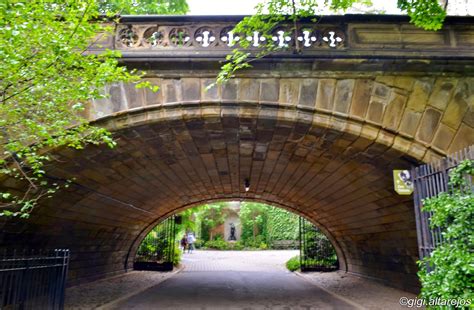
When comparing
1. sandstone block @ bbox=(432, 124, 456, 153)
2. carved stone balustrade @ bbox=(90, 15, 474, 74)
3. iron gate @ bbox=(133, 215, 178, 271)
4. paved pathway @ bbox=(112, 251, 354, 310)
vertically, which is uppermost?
carved stone balustrade @ bbox=(90, 15, 474, 74)

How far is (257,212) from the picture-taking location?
32.8 m

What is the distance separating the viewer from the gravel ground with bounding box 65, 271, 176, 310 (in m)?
8.25

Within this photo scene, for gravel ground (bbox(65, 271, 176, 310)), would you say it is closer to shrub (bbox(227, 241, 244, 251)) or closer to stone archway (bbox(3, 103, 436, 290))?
stone archway (bbox(3, 103, 436, 290))

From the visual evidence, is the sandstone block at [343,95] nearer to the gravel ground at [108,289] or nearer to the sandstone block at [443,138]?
the sandstone block at [443,138]

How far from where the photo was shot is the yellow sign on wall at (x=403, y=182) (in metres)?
5.67

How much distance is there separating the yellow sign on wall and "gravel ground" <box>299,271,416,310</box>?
11.4 ft

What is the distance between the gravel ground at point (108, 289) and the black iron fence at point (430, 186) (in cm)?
633

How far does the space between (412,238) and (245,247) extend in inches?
965

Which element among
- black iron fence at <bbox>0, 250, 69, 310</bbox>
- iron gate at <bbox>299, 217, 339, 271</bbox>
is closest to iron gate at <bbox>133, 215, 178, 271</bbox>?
iron gate at <bbox>299, 217, 339, 271</bbox>

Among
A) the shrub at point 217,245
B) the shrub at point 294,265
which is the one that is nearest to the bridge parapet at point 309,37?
the shrub at point 294,265

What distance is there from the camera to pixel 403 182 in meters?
5.70

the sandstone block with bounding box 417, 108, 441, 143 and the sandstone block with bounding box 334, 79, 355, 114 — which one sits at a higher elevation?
the sandstone block with bounding box 334, 79, 355, 114

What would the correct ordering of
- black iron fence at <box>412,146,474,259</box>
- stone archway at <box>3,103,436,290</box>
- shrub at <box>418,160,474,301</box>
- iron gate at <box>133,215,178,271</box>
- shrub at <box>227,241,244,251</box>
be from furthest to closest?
shrub at <box>227,241,244,251</box> → iron gate at <box>133,215,178,271</box> → stone archway at <box>3,103,436,290</box> → black iron fence at <box>412,146,474,259</box> → shrub at <box>418,160,474,301</box>

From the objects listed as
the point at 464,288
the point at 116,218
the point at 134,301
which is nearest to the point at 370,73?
the point at 464,288
